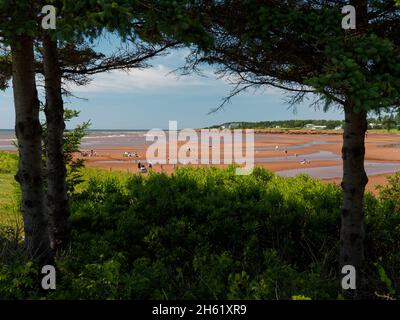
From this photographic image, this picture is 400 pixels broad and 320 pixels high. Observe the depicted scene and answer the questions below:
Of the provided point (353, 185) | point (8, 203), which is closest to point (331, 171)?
point (8, 203)

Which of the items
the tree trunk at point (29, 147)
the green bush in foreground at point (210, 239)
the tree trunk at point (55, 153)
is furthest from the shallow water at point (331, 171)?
the tree trunk at point (29, 147)

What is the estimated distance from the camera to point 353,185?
6391mm

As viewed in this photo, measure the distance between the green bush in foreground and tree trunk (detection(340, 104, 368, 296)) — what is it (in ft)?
1.49

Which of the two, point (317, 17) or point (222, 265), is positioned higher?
point (317, 17)

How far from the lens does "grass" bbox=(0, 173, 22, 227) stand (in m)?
9.76

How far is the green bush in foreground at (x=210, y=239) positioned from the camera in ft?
16.3

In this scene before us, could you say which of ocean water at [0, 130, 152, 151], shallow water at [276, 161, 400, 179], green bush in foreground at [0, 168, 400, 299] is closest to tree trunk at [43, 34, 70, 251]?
green bush in foreground at [0, 168, 400, 299]

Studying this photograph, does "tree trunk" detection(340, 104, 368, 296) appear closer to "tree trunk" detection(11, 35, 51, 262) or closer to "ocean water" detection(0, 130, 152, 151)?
"tree trunk" detection(11, 35, 51, 262)

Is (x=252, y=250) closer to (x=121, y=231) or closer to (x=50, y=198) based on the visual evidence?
(x=121, y=231)

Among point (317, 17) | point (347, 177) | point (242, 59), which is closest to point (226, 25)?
point (242, 59)

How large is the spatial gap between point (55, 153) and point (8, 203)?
577 cm

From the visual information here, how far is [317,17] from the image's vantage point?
5.15m

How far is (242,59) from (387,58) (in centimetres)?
265

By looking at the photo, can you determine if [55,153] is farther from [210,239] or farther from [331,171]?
[331,171]
